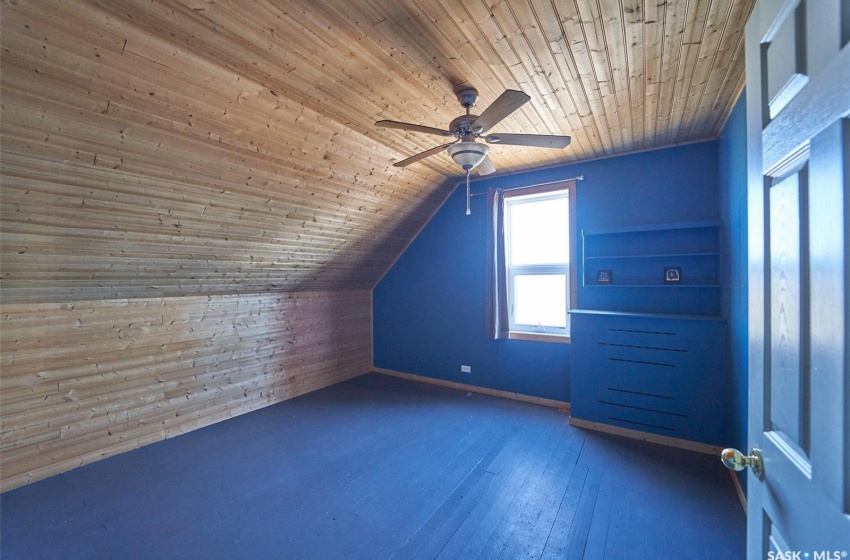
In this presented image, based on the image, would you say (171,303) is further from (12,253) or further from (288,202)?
(288,202)

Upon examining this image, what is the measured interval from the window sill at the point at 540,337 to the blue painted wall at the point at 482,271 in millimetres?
46

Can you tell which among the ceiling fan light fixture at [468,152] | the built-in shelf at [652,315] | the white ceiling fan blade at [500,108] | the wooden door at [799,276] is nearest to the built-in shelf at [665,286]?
the built-in shelf at [652,315]

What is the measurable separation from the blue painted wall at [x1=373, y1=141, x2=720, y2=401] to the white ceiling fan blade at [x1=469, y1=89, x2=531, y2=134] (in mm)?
2052

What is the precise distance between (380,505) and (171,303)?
252cm

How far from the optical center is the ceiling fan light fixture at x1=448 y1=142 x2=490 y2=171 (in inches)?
85.5

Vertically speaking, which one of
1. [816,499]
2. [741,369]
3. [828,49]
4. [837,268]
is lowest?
[741,369]

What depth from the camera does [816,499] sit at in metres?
0.62

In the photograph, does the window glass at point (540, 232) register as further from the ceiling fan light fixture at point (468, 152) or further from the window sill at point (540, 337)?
the ceiling fan light fixture at point (468, 152)

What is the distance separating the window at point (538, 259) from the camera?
3789 mm

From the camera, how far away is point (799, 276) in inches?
26.8

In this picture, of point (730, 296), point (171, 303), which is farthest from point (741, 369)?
point (171, 303)

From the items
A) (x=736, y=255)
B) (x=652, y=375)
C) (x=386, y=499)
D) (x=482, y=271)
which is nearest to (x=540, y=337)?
(x=482, y=271)

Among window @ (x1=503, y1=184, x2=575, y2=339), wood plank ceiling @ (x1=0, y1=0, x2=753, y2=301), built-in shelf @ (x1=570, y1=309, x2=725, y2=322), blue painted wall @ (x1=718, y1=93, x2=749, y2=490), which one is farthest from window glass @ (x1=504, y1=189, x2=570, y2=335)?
blue painted wall @ (x1=718, y1=93, x2=749, y2=490)

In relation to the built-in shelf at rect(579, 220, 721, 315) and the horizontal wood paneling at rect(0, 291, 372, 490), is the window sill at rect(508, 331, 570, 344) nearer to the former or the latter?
the built-in shelf at rect(579, 220, 721, 315)
